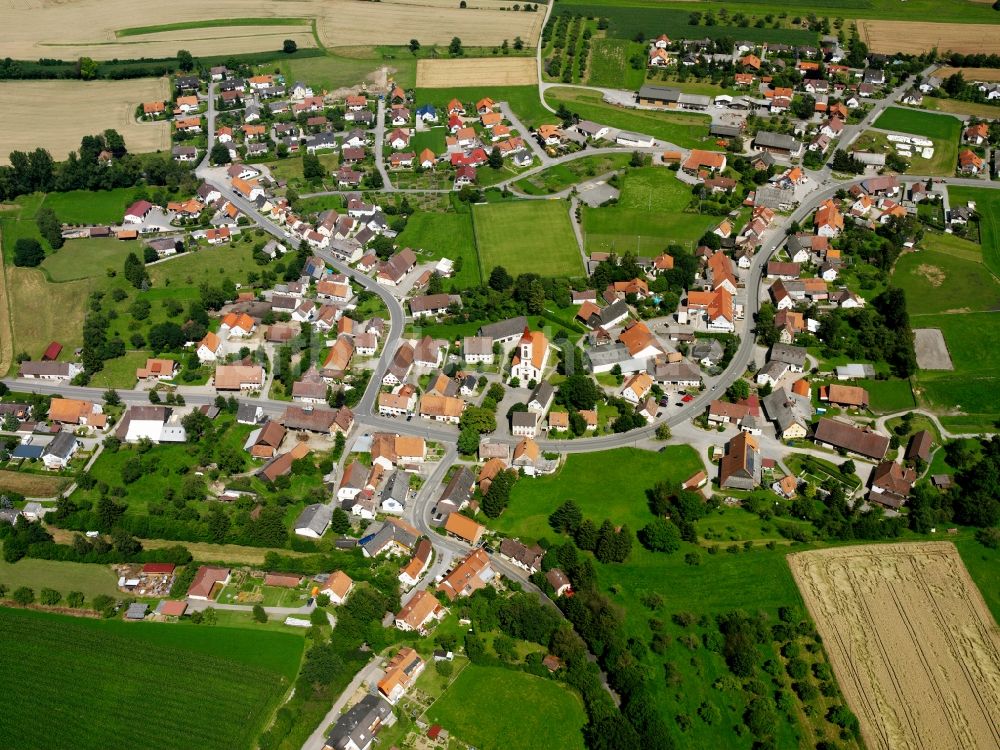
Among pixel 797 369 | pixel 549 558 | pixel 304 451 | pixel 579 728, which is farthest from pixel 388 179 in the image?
pixel 579 728

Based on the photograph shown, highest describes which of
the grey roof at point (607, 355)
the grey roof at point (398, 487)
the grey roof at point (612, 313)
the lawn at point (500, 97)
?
the lawn at point (500, 97)

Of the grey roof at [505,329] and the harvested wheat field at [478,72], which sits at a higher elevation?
the harvested wheat field at [478,72]

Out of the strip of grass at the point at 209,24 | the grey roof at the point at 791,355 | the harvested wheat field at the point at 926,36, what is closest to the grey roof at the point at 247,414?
the grey roof at the point at 791,355

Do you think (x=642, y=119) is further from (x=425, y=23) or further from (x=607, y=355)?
(x=607, y=355)

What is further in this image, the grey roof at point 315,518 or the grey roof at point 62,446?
the grey roof at point 62,446

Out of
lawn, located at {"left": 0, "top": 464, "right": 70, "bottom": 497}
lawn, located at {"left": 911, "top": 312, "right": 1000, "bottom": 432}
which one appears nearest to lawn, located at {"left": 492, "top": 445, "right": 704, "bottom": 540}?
lawn, located at {"left": 911, "top": 312, "right": 1000, "bottom": 432}

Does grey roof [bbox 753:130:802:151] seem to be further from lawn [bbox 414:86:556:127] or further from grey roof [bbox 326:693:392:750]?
grey roof [bbox 326:693:392:750]

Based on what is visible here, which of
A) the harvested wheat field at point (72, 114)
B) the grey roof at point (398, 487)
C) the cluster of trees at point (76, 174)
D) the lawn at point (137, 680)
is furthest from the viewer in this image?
the harvested wheat field at point (72, 114)

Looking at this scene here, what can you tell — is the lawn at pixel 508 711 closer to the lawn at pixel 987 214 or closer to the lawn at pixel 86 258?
the lawn at pixel 86 258
